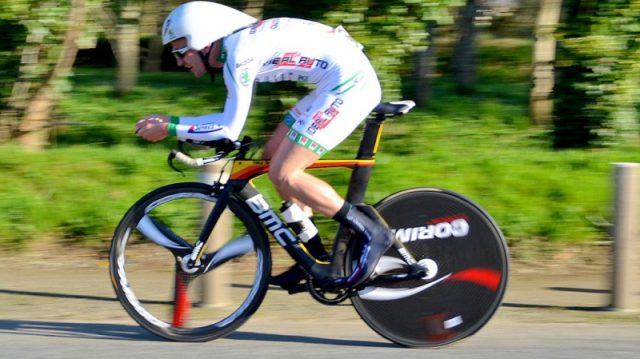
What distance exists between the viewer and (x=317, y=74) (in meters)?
5.03

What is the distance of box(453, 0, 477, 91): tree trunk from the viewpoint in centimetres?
1075

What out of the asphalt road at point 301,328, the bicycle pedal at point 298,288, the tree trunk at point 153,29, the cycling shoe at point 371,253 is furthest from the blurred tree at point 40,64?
the cycling shoe at point 371,253

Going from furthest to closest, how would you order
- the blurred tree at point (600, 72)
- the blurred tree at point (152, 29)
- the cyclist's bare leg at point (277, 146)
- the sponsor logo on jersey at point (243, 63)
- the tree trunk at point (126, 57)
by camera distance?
1. the blurred tree at point (152, 29)
2. the tree trunk at point (126, 57)
3. the blurred tree at point (600, 72)
4. the cyclist's bare leg at point (277, 146)
5. the sponsor logo on jersey at point (243, 63)

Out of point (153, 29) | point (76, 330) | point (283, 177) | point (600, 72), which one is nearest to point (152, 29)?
point (153, 29)

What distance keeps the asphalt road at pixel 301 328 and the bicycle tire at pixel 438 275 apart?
0.46 ft

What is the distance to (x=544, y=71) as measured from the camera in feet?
33.3

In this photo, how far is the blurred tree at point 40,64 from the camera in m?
8.23

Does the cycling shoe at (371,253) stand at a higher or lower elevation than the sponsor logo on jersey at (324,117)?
lower

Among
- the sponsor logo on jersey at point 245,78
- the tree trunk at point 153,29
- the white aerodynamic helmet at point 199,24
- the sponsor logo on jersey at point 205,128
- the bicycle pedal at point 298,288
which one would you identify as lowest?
Result: the tree trunk at point 153,29

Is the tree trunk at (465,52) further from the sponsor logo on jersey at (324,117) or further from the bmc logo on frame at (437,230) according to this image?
Answer: the sponsor logo on jersey at (324,117)

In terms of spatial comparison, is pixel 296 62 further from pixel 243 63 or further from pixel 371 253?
pixel 371 253

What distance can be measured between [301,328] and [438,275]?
37.6 inches

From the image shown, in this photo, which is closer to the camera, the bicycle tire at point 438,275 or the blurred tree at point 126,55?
the bicycle tire at point 438,275

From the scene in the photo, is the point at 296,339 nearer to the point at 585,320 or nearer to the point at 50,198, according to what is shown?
the point at 585,320
